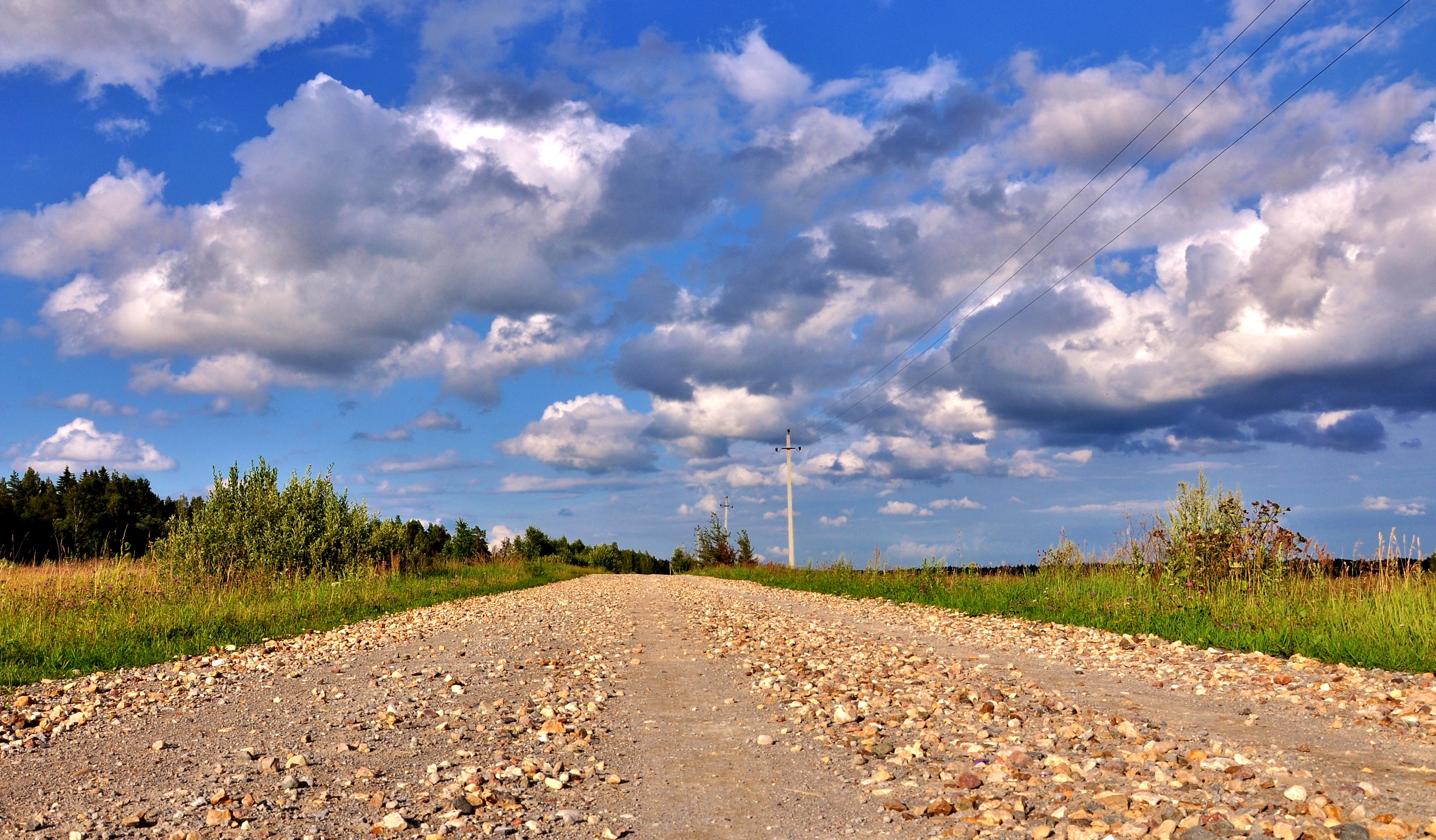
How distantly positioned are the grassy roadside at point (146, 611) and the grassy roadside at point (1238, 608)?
13.0 metres

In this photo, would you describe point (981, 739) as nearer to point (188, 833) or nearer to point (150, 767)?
point (188, 833)

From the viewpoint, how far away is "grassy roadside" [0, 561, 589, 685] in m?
11.1

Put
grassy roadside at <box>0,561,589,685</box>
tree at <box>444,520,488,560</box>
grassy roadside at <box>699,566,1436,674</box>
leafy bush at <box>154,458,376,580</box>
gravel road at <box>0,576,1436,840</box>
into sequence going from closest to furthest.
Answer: gravel road at <box>0,576,1436,840</box>
grassy roadside at <box>699,566,1436,674</box>
grassy roadside at <box>0,561,589,685</box>
leafy bush at <box>154,458,376,580</box>
tree at <box>444,520,488,560</box>

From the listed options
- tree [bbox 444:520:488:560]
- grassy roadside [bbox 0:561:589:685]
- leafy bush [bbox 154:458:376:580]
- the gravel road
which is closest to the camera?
the gravel road

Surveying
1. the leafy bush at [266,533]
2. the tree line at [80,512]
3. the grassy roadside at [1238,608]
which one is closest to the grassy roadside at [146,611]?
the leafy bush at [266,533]

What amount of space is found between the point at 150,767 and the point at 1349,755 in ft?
30.2

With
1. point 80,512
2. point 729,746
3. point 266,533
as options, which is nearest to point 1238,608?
point 729,746

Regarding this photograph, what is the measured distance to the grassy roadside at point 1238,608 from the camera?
10.1 metres

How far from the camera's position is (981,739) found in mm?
6664

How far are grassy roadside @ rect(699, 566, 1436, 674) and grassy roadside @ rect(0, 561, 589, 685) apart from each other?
42.8ft

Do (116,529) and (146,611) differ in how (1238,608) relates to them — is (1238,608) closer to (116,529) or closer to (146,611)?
(146,611)

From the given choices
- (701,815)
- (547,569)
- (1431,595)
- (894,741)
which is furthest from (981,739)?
(547,569)

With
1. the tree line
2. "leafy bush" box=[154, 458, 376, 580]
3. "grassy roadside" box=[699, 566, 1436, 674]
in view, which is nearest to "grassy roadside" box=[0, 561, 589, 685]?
"leafy bush" box=[154, 458, 376, 580]

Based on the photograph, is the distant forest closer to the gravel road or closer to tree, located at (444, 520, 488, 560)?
tree, located at (444, 520, 488, 560)
